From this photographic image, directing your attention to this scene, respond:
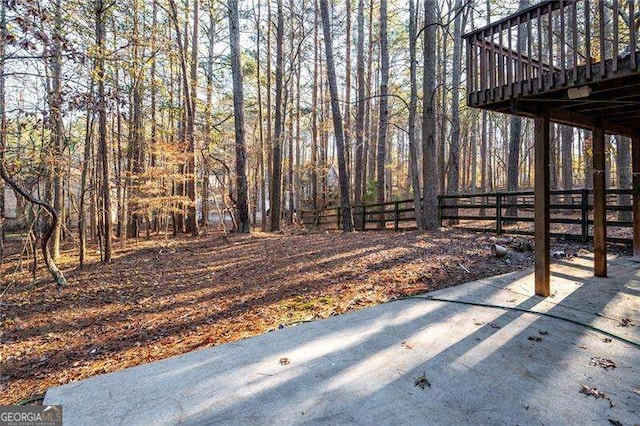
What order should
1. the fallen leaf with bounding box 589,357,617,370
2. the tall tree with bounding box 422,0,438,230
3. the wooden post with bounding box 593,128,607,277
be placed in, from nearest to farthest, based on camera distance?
the fallen leaf with bounding box 589,357,617,370
the wooden post with bounding box 593,128,607,277
the tall tree with bounding box 422,0,438,230

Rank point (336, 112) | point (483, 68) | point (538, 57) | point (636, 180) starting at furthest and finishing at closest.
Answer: point (336, 112) → point (636, 180) → point (483, 68) → point (538, 57)

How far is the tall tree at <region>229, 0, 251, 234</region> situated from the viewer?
36.4ft

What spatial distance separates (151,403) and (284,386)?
85cm

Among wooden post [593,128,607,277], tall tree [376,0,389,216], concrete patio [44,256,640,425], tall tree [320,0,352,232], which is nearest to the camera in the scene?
concrete patio [44,256,640,425]

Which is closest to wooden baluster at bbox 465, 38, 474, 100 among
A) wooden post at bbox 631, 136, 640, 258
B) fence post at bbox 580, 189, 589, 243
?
wooden post at bbox 631, 136, 640, 258

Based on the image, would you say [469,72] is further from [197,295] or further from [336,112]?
[336,112]

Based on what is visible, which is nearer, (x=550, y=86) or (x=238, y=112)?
(x=550, y=86)

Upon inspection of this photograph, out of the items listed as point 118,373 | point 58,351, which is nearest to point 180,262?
point 58,351

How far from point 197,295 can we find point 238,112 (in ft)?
25.4

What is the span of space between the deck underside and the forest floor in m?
2.36

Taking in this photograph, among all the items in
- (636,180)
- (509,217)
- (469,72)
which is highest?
(469,72)

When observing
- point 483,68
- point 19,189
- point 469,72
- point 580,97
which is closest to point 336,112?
point 469,72

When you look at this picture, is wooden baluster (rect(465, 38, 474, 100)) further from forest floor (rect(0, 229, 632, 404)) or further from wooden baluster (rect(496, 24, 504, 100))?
forest floor (rect(0, 229, 632, 404))

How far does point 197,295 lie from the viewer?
5.20 meters
